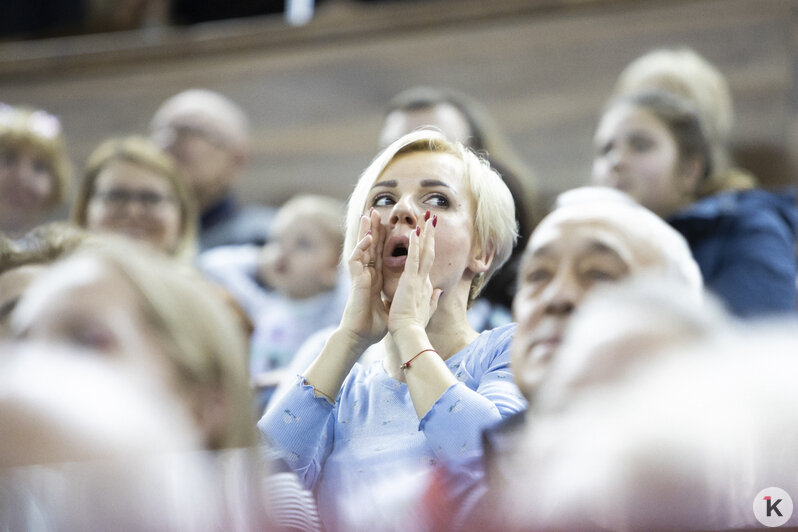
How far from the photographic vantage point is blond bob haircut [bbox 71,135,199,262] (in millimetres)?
1252

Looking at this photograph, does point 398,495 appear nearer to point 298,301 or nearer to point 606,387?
point 606,387

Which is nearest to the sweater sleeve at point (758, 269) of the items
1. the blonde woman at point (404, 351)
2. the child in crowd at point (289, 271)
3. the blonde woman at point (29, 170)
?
the blonde woman at point (404, 351)

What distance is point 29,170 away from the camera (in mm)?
1397

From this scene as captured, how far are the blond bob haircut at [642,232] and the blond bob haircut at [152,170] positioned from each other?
2.05 ft

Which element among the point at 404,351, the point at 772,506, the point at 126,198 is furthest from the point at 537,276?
the point at 126,198

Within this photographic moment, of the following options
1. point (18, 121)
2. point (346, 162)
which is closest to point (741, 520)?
point (346, 162)

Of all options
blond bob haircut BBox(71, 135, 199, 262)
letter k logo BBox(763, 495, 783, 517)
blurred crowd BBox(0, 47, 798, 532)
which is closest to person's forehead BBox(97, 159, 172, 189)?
blond bob haircut BBox(71, 135, 199, 262)

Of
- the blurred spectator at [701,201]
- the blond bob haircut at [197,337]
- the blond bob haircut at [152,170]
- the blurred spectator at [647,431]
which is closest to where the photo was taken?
the blurred spectator at [647,431]

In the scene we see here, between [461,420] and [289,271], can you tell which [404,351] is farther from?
[289,271]

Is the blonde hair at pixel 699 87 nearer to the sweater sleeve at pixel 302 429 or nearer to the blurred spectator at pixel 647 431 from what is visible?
the blurred spectator at pixel 647 431

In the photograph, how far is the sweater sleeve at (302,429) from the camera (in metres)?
A: 0.69

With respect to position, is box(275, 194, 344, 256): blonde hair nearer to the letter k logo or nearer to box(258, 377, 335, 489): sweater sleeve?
box(258, 377, 335, 489): sweater sleeve

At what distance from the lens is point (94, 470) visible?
2.34 feet

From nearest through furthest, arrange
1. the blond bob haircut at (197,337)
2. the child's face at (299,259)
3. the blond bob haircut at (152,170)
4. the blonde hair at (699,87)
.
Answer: the blond bob haircut at (197,337), the blonde hair at (699,87), the blond bob haircut at (152,170), the child's face at (299,259)
